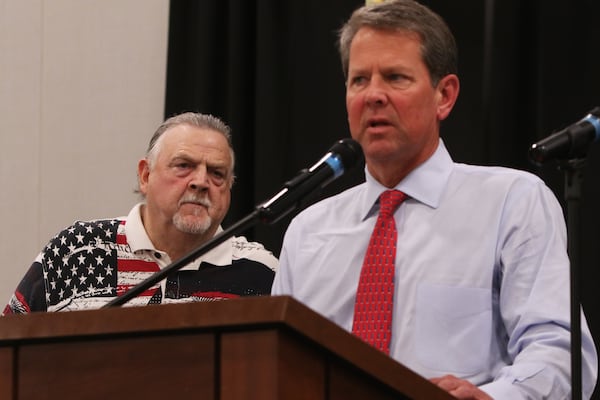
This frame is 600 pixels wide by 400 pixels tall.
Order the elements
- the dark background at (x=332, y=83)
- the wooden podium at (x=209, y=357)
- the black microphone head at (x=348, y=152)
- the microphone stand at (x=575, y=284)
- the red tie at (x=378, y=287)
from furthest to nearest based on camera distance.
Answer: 1. the dark background at (x=332, y=83)
2. the red tie at (x=378, y=287)
3. the black microphone head at (x=348, y=152)
4. the microphone stand at (x=575, y=284)
5. the wooden podium at (x=209, y=357)

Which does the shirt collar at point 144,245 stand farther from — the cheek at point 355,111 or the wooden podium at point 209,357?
the wooden podium at point 209,357

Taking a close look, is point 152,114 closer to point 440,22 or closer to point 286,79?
point 286,79

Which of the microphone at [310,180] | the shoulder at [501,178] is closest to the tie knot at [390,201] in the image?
the shoulder at [501,178]

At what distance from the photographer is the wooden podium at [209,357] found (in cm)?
134

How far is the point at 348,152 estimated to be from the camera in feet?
6.02

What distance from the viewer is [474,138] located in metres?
3.42

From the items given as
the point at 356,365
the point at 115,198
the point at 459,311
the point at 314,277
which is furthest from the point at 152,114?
the point at 356,365

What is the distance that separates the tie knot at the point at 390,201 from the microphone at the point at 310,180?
1.21ft

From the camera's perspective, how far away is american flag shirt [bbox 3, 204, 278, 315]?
10.6 ft

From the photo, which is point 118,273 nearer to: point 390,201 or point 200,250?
point 390,201

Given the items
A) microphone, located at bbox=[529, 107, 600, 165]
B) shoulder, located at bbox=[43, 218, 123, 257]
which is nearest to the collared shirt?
microphone, located at bbox=[529, 107, 600, 165]

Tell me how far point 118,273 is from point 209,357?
1937 millimetres

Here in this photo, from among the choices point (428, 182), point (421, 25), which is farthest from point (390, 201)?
point (421, 25)

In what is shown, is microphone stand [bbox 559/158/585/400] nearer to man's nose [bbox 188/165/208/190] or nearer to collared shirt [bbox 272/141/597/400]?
collared shirt [bbox 272/141/597/400]
